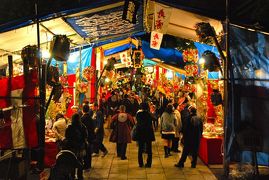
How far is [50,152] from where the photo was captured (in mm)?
10664

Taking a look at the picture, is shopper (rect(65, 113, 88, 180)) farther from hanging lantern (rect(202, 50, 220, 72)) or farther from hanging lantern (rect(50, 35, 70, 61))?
hanging lantern (rect(202, 50, 220, 72))

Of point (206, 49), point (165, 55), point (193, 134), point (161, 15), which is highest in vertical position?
point (161, 15)

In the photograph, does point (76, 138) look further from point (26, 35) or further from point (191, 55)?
point (191, 55)

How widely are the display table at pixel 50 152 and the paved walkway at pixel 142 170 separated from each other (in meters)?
1.25

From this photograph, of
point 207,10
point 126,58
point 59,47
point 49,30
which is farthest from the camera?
point 126,58

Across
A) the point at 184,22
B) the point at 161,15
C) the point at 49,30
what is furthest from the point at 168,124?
the point at 49,30

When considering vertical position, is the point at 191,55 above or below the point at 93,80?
above

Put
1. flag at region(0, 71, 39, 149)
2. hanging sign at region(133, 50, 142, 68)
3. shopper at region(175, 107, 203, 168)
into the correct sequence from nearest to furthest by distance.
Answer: flag at region(0, 71, 39, 149) < shopper at region(175, 107, 203, 168) < hanging sign at region(133, 50, 142, 68)

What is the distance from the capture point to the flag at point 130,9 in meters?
10.2

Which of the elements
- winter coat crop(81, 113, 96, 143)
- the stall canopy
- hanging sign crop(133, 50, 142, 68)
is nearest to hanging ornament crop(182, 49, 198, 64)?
the stall canopy

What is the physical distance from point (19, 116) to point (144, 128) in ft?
16.4

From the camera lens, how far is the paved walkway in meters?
9.99

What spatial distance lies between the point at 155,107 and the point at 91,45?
718 centimetres

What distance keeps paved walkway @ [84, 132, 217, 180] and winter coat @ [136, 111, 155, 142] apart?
103 cm
